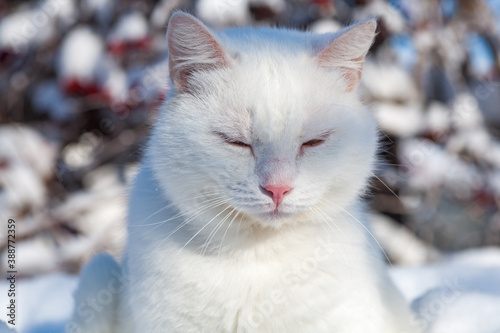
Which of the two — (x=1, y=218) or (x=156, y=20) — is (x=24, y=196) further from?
(x=156, y=20)

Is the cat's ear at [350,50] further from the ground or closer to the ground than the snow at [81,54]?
further from the ground

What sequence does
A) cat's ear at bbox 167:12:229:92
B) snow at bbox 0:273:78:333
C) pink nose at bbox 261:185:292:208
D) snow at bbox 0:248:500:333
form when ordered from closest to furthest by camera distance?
pink nose at bbox 261:185:292:208 < cat's ear at bbox 167:12:229:92 < snow at bbox 0:248:500:333 < snow at bbox 0:273:78:333

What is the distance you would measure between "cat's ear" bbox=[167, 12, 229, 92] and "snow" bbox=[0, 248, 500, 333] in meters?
0.78

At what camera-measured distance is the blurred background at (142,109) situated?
2.82 meters

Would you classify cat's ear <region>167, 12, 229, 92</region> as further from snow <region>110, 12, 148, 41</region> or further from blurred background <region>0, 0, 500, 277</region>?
snow <region>110, 12, 148, 41</region>

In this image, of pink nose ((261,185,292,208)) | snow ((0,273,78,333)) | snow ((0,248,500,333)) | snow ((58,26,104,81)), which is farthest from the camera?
snow ((58,26,104,81))

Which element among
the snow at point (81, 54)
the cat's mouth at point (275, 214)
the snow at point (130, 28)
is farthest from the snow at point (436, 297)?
the snow at point (130, 28)

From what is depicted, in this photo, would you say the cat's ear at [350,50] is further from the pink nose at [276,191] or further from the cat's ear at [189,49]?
the pink nose at [276,191]

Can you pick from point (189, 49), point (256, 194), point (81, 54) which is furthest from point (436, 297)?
point (81, 54)

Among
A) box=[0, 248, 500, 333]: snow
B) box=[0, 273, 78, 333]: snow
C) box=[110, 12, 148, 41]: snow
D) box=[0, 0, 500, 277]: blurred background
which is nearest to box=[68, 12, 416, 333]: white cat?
box=[0, 248, 500, 333]: snow

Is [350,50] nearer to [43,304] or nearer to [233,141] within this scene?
[233,141]

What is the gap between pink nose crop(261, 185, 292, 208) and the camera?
0.87m

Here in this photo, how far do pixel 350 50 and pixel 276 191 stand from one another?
0.43 meters

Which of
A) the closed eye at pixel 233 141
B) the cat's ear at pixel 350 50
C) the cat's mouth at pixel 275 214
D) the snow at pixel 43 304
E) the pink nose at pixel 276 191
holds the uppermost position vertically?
the cat's ear at pixel 350 50
